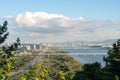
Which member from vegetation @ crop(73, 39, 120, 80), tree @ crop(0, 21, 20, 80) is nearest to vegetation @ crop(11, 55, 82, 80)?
vegetation @ crop(73, 39, 120, 80)

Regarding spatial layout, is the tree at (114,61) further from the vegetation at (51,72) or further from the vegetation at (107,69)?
the vegetation at (51,72)

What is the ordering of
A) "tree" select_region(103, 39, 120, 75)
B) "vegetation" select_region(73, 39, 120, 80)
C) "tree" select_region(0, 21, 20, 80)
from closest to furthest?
"tree" select_region(0, 21, 20, 80) < "vegetation" select_region(73, 39, 120, 80) < "tree" select_region(103, 39, 120, 75)

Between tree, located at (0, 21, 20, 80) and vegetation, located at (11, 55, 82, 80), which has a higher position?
tree, located at (0, 21, 20, 80)

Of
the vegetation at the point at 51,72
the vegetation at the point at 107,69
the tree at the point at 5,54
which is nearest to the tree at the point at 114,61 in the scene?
the vegetation at the point at 107,69

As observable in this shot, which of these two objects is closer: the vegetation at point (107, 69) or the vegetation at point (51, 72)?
the vegetation at point (107, 69)

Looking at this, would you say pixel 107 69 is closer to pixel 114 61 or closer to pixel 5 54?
pixel 114 61

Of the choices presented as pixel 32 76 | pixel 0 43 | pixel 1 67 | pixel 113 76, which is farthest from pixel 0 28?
pixel 32 76

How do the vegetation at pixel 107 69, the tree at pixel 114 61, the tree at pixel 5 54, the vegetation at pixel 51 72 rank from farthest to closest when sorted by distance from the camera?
the vegetation at pixel 51 72
the tree at pixel 114 61
the vegetation at pixel 107 69
the tree at pixel 5 54

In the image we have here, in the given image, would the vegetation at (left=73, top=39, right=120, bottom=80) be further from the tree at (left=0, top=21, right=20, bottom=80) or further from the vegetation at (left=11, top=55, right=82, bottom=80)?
the vegetation at (left=11, top=55, right=82, bottom=80)

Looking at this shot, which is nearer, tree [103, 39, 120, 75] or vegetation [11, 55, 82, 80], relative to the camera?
tree [103, 39, 120, 75]

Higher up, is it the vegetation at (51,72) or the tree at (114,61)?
the tree at (114,61)

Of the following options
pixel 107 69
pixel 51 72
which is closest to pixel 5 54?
pixel 107 69

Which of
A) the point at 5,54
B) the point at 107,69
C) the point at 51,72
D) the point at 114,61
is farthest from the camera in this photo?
the point at 51,72
